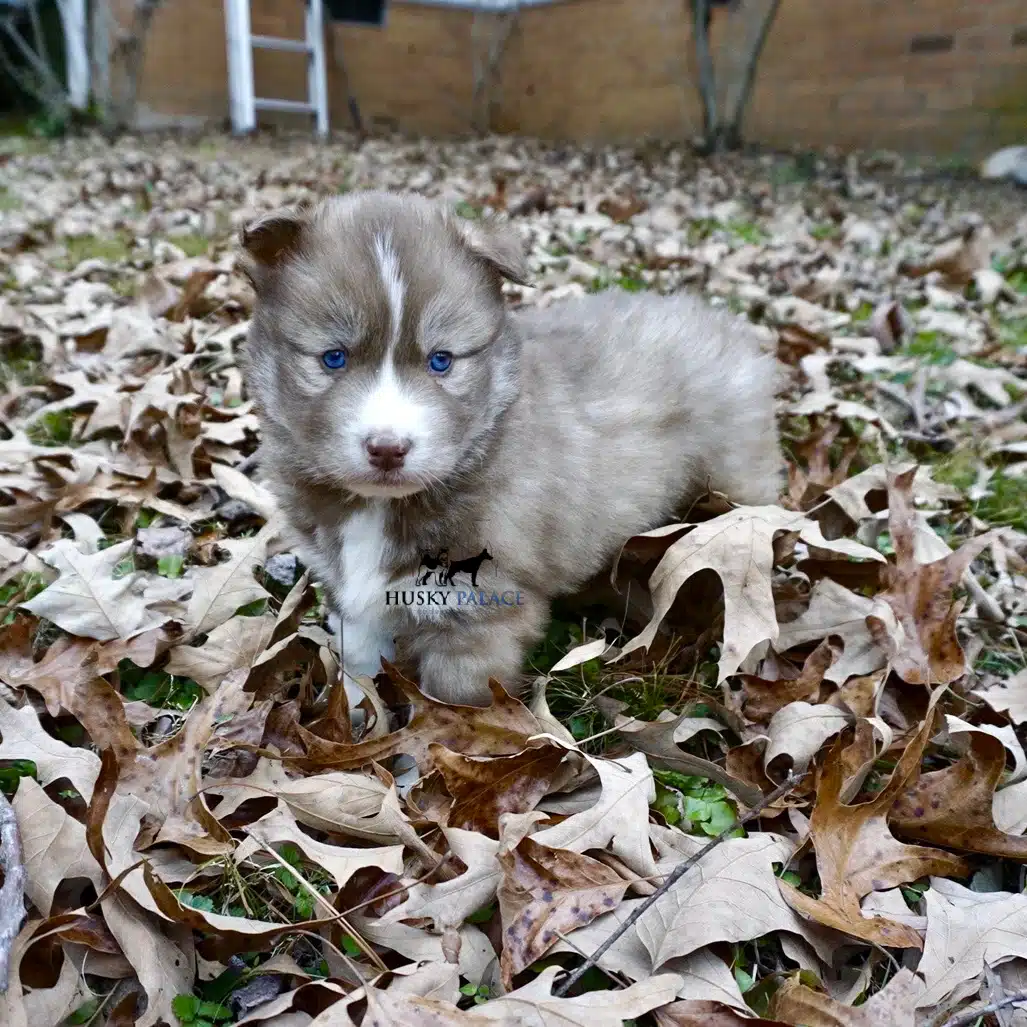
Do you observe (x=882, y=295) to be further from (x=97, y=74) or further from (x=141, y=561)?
(x=97, y=74)

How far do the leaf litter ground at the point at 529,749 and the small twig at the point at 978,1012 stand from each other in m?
0.08

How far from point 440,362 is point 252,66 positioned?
50.6 ft

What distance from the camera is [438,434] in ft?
7.55

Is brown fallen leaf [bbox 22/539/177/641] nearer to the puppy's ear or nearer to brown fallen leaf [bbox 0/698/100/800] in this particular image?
brown fallen leaf [bbox 0/698/100/800]

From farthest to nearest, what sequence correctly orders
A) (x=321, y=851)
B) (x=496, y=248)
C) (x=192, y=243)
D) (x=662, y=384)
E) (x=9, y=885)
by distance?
1. (x=192, y=243)
2. (x=662, y=384)
3. (x=496, y=248)
4. (x=321, y=851)
5. (x=9, y=885)

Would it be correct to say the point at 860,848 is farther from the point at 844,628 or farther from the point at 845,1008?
the point at 844,628

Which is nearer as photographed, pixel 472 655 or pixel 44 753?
pixel 44 753

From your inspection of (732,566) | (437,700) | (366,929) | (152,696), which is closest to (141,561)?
(152,696)

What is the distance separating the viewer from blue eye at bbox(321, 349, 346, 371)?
237 centimetres

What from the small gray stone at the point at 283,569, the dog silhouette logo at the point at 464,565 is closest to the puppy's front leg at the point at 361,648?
the dog silhouette logo at the point at 464,565

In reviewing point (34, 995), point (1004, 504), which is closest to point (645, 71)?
point (1004, 504)

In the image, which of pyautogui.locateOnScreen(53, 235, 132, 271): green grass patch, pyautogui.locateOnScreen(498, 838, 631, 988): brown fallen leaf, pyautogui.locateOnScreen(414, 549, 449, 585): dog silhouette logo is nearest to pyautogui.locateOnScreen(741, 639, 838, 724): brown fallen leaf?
pyautogui.locateOnScreen(498, 838, 631, 988): brown fallen leaf

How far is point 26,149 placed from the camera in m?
13.1

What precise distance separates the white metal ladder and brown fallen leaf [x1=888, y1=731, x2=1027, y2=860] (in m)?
15.0
